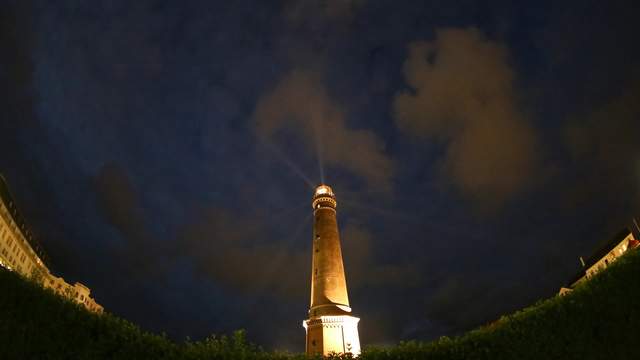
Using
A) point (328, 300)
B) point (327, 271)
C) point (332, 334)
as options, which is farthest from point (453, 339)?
point (327, 271)

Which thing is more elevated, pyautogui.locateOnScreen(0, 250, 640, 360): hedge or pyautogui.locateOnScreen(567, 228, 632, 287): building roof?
pyautogui.locateOnScreen(567, 228, 632, 287): building roof

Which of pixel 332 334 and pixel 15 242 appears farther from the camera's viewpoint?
pixel 15 242

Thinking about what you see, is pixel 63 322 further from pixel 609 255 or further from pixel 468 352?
pixel 609 255

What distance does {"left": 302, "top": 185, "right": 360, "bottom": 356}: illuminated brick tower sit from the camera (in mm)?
40812

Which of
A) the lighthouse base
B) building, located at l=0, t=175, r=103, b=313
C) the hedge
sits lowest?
the hedge

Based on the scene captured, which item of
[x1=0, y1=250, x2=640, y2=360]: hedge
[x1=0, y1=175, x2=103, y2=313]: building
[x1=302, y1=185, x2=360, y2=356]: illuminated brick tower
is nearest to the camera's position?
[x1=0, y1=250, x2=640, y2=360]: hedge

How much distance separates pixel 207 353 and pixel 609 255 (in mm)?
73905

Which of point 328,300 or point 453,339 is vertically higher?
point 328,300

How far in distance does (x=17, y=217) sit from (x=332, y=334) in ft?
194

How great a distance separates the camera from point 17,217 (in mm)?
66812

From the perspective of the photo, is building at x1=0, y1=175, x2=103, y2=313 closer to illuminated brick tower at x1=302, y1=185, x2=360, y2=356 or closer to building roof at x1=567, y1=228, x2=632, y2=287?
illuminated brick tower at x1=302, y1=185, x2=360, y2=356

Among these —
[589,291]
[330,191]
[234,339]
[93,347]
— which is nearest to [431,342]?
[589,291]

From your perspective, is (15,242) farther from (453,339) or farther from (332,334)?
(453,339)

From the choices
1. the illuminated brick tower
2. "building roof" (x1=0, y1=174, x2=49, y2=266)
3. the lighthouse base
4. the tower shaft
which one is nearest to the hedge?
the illuminated brick tower
